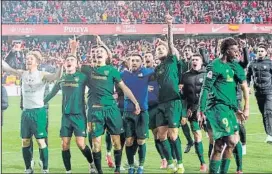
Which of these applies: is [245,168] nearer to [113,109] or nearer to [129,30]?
[113,109]

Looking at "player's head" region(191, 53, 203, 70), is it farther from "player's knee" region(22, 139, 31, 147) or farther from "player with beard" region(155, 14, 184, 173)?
"player's knee" region(22, 139, 31, 147)

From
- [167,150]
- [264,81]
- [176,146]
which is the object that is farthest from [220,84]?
[264,81]

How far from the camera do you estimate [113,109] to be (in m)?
8.37

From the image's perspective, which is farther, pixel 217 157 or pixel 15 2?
pixel 15 2

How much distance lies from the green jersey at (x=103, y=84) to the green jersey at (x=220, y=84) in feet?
4.81

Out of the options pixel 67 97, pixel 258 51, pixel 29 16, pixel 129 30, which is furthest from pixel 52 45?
pixel 67 97

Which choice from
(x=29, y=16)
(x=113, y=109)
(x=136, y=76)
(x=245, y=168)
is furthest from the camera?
(x=29, y=16)

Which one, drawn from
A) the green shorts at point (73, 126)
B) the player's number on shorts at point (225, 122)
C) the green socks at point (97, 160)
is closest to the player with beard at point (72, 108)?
the green shorts at point (73, 126)

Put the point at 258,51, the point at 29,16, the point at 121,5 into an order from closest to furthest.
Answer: the point at 258,51, the point at 29,16, the point at 121,5

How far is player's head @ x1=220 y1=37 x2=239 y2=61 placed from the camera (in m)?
7.62

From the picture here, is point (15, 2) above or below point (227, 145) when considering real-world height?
above

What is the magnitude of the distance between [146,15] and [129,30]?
2.30m

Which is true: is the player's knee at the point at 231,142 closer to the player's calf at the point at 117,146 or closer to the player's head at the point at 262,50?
the player's calf at the point at 117,146

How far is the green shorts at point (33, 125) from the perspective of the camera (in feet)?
27.5
